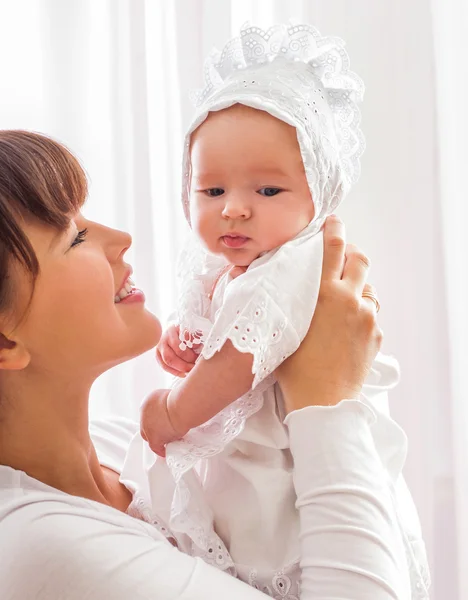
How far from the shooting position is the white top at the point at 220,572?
3.41 ft

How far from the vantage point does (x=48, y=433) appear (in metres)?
1.36

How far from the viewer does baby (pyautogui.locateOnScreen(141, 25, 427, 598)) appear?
4.11 feet

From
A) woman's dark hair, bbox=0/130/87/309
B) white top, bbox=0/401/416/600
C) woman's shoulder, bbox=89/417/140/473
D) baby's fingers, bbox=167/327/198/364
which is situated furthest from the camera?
woman's shoulder, bbox=89/417/140/473

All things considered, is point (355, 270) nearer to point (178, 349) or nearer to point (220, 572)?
point (178, 349)

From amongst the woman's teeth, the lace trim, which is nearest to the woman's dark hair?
the woman's teeth

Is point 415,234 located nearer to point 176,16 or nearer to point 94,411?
point 176,16

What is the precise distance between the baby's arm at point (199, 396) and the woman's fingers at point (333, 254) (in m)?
0.22

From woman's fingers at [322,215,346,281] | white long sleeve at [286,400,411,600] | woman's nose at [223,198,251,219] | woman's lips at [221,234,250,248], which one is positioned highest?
woman's nose at [223,198,251,219]

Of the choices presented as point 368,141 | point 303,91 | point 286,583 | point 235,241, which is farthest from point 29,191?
point 368,141

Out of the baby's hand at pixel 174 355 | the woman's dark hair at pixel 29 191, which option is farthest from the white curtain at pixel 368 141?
the woman's dark hair at pixel 29 191

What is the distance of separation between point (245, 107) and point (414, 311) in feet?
2.94

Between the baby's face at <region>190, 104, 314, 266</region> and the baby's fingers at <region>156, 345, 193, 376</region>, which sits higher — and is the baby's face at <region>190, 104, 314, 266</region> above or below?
above

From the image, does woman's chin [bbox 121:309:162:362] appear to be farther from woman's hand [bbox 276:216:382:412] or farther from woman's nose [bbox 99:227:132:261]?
woman's hand [bbox 276:216:382:412]

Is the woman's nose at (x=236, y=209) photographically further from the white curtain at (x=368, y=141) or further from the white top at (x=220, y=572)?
the white curtain at (x=368, y=141)
